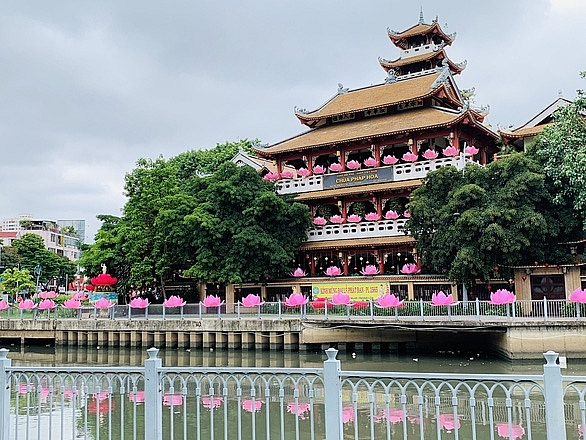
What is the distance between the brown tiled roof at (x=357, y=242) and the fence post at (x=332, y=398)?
69.1 ft

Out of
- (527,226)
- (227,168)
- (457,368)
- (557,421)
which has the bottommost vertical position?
(457,368)

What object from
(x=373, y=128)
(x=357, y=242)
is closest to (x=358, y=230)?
(x=357, y=242)

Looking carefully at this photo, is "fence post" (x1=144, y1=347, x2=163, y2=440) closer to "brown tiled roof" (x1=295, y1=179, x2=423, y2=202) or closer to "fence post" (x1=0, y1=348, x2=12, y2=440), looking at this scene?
"fence post" (x1=0, y1=348, x2=12, y2=440)

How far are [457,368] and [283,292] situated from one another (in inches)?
469

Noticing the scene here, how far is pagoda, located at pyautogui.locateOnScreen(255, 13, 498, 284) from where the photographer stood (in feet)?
87.5

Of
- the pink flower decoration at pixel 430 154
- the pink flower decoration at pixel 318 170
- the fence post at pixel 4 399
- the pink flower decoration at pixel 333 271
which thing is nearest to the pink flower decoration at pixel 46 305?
the pink flower decoration at pixel 333 271

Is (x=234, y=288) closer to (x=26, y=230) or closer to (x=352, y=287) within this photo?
(x=352, y=287)

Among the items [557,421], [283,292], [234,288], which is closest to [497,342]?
[283,292]

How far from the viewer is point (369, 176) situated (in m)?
28.0

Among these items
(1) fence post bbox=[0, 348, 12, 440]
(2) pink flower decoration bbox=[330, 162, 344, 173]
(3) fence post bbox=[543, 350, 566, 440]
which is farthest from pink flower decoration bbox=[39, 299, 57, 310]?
(3) fence post bbox=[543, 350, 566, 440]

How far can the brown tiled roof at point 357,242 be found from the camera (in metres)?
26.0

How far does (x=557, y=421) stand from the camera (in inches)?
176

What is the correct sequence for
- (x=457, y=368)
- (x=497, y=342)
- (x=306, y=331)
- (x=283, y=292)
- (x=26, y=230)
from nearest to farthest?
1. (x=457, y=368)
2. (x=497, y=342)
3. (x=306, y=331)
4. (x=283, y=292)
5. (x=26, y=230)

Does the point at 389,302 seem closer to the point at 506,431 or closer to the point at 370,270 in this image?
the point at 370,270
